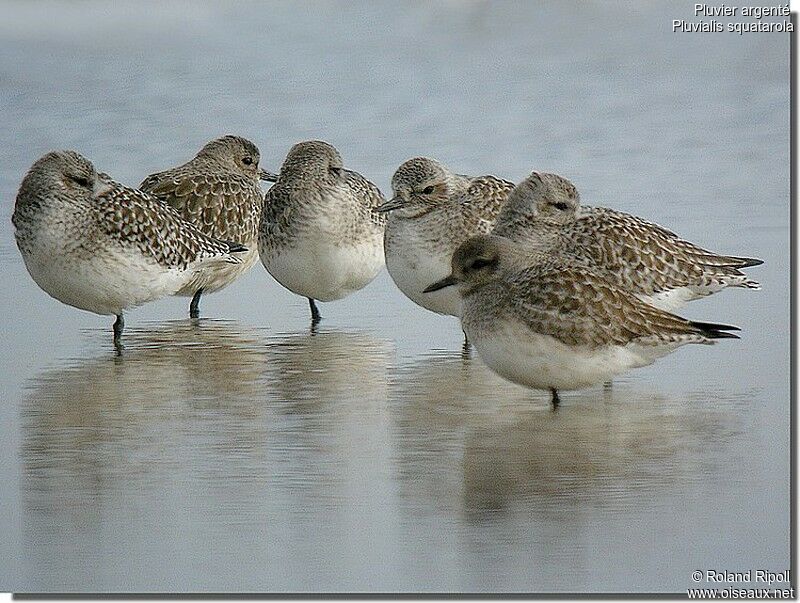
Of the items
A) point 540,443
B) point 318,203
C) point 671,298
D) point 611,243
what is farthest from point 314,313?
point 540,443

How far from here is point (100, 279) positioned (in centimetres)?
857

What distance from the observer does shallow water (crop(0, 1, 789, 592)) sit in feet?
18.7

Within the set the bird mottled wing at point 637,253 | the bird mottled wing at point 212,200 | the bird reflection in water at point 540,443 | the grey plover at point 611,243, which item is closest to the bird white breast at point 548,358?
the bird reflection in water at point 540,443

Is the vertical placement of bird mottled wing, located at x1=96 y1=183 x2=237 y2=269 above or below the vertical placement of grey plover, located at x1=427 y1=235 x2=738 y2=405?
above

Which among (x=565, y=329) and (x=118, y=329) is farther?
(x=118, y=329)

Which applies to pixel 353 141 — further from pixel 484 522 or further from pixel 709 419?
pixel 484 522

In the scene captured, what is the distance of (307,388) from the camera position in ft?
25.9

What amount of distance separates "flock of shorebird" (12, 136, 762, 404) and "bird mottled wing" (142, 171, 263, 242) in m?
0.01

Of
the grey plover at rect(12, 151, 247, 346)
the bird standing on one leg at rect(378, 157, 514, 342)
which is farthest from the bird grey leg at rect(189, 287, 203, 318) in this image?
the bird standing on one leg at rect(378, 157, 514, 342)

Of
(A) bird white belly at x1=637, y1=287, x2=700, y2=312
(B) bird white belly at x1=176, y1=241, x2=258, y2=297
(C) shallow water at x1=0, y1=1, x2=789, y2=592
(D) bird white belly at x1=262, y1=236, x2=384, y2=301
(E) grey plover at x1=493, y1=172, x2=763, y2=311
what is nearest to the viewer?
(C) shallow water at x1=0, y1=1, x2=789, y2=592

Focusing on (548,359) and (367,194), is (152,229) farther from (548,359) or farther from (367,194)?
(548,359)

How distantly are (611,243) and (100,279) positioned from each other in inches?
110

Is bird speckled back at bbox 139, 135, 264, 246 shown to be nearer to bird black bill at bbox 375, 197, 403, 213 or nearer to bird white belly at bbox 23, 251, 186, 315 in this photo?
bird white belly at bbox 23, 251, 186, 315

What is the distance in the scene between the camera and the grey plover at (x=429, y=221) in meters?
8.70
